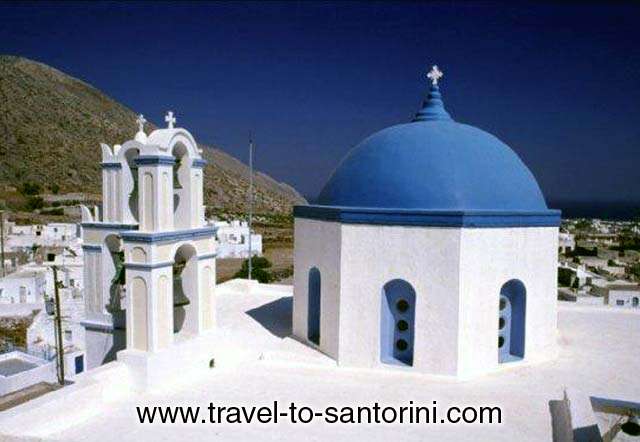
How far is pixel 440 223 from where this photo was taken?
26.3ft

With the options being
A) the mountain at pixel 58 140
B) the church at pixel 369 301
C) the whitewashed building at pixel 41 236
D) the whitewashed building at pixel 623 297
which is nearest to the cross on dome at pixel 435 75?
the church at pixel 369 301

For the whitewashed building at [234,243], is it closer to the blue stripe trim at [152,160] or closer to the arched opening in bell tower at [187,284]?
the arched opening in bell tower at [187,284]

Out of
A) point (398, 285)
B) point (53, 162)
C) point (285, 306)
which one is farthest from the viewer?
point (53, 162)

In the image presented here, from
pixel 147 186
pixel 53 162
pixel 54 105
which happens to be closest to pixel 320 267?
pixel 147 186

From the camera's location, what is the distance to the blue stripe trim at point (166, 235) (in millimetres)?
7508

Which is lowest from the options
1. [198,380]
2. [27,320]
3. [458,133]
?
[27,320]

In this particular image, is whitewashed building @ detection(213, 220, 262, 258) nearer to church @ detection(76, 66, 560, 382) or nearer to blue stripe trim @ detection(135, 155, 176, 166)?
church @ detection(76, 66, 560, 382)

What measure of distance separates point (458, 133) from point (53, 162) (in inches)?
2944

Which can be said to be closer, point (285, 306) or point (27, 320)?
point (285, 306)

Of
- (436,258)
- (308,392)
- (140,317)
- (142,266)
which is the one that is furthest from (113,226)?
(436,258)

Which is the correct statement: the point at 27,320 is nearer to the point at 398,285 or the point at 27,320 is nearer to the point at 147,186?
the point at 147,186

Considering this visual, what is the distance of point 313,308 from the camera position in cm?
977

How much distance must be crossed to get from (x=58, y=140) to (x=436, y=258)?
260 feet

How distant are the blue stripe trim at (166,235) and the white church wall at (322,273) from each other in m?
1.83
